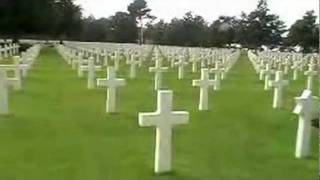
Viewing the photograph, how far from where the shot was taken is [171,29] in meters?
62.9

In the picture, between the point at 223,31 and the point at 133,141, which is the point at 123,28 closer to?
the point at 223,31

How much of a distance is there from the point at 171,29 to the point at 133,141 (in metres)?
56.2

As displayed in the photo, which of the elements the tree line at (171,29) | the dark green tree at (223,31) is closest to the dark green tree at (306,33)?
the tree line at (171,29)

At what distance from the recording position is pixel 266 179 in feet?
18.5

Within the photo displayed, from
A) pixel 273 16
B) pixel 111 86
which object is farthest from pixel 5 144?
pixel 273 16

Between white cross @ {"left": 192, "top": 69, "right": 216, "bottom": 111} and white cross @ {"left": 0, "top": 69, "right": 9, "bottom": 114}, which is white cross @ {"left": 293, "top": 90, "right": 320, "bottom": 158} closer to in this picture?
white cross @ {"left": 192, "top": 69, "right": 216, "bottom": 111}

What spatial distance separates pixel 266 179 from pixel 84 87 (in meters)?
8.50

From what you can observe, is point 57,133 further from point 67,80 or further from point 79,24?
point 79,24

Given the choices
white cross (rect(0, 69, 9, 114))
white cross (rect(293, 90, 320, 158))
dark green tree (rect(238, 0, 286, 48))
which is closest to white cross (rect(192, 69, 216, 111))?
white cross (rect(0, 69, 9, 114))

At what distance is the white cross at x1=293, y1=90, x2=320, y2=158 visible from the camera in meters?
6.33

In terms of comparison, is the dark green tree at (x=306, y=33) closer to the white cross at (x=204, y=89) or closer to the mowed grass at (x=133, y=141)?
the mowed grass at (x=133, y=141)

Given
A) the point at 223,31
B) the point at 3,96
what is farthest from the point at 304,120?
the point at 223,31

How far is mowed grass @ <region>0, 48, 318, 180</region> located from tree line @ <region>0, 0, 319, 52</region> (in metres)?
36.6

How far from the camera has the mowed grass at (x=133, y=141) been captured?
5.77m
